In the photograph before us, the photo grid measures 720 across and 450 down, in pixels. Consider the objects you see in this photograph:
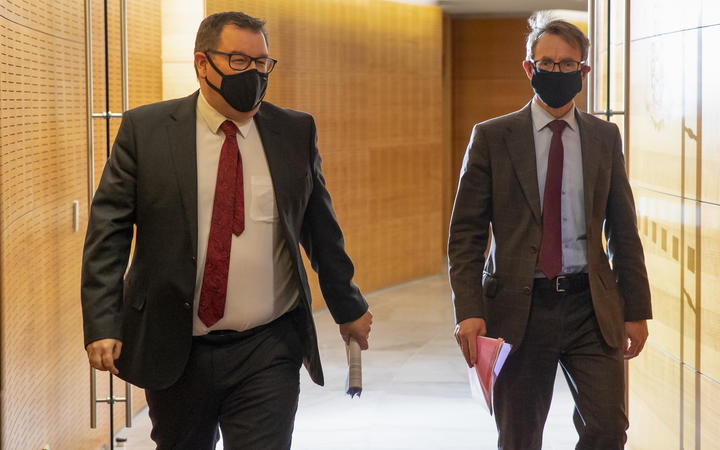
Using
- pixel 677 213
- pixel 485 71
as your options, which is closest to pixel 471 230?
pixel 677 213

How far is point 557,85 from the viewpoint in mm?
3199

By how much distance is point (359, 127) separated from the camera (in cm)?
911

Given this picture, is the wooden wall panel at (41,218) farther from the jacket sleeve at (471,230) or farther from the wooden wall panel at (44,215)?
the jacket sleeve at (471,230)

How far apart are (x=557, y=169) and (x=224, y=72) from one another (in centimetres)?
110

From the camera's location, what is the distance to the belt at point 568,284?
10.1ft

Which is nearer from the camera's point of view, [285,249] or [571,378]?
[285,249]

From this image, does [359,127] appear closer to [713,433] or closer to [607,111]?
[607,111]

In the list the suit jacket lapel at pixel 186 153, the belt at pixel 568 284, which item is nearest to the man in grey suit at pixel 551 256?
the belt at pixel 568 284

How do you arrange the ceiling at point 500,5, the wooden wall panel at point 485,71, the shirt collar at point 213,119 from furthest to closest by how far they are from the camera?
the wooden wall panel at point 485,71 → the ceiling at point 500,5 → the shirt collar at point 213,119

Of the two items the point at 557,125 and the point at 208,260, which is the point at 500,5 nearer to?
the point at 557,125

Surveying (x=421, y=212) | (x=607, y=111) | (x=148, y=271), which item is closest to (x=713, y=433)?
(x=607, y=111)

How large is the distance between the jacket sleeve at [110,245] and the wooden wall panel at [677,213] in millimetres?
2030

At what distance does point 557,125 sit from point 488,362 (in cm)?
80

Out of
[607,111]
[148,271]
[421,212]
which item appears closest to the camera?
[148,271]
